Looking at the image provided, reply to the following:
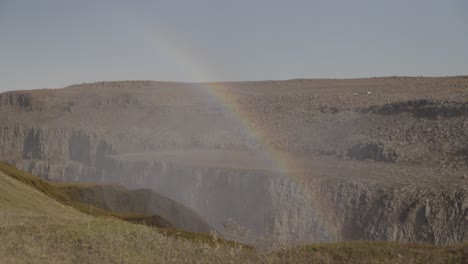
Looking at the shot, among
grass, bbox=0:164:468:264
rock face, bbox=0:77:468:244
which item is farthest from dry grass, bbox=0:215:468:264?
rock face, bbox=0:77:468:244

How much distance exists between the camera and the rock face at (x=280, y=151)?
27969 mm

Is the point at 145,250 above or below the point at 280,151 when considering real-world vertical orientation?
above

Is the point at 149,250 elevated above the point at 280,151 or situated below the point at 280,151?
above

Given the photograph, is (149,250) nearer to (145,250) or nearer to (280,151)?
(145,250)

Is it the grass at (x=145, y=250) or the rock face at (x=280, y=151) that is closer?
the grass at (x=145, y=250)

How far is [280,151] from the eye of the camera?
44.9m

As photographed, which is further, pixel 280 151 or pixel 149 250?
pixel 280 151

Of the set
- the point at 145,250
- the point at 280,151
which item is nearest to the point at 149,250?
the point at 145,250

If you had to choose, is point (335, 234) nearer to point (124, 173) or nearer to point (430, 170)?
point (430, 170)

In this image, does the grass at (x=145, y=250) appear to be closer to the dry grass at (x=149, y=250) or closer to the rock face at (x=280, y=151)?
the dry grass at (x=149, y=250)

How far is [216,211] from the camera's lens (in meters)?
38.0

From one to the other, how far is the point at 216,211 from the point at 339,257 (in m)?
28.8

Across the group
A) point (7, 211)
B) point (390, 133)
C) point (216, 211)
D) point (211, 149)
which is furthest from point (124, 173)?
point (7, 211)

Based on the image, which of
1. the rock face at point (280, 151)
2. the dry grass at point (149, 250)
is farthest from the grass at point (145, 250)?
the rock face at point (280, 151)
